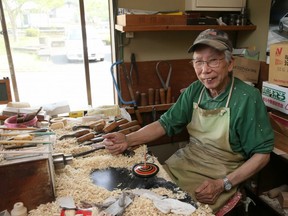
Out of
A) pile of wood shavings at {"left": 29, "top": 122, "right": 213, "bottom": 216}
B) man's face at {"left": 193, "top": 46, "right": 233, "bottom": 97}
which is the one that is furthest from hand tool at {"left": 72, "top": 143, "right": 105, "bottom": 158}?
man's face at {"left": 193, "top": 46, "right": 233, "bottom": 97}

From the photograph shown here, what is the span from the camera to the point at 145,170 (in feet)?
3.88

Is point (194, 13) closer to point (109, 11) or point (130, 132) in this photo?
point (109, 11)

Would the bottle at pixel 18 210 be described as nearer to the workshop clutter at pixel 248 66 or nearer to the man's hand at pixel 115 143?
the man's hand at pixel 115 143

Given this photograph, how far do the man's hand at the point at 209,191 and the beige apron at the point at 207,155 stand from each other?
0.05 meters

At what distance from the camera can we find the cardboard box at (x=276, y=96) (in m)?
1.79

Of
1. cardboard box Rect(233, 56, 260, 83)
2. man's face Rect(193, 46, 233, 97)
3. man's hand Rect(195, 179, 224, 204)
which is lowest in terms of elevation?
man's hand Rect(195, 179, 224, 204)

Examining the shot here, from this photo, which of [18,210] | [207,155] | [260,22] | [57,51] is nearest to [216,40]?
[207,155]

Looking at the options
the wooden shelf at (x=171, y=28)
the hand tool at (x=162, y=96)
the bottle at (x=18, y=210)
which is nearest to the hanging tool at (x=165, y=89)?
the hand tool at (x=162, y=96)

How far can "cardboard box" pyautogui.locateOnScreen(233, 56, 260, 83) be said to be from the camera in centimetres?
233

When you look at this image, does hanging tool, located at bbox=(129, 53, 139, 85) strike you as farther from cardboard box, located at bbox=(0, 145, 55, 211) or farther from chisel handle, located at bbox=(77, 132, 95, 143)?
cardboard box, located at bbox=(0, 145, 55, 211)

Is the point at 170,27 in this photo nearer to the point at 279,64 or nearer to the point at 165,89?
the point at 165,89

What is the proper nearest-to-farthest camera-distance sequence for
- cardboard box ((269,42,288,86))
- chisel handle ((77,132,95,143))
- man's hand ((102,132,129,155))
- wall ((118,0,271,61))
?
1. man's hand ((102,132,129,155))
2. chisel handle ((77,132,95,143))
3. cardboard box ((269,42,288,86))
4. wall ((118,0,271,61))

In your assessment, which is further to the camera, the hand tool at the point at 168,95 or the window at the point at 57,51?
the hand tool at the point at 168,95

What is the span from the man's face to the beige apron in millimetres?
93
